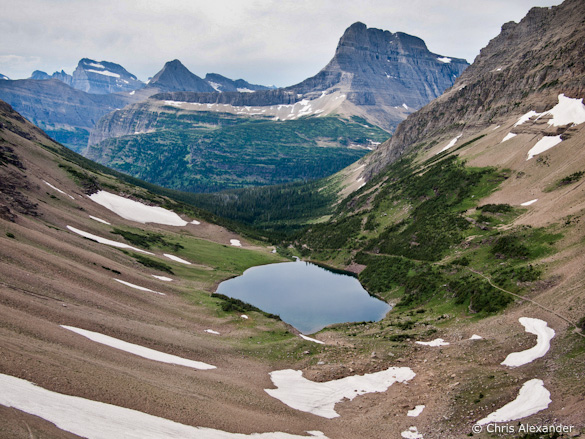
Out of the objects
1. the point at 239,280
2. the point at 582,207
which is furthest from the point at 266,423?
the point at 239,280

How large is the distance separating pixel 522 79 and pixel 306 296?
10871cm

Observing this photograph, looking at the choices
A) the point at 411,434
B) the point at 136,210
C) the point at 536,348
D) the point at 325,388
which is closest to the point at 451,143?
the point at 136,210

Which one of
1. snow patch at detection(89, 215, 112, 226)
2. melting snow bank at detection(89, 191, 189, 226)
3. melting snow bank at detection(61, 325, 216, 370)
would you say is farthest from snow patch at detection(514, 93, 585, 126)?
snow patch at detection(89, 215, 112, 226)

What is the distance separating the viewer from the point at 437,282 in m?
72.2

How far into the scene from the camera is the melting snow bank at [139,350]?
3281cm

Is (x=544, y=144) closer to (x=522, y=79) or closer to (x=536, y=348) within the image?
(x=522, y=79)

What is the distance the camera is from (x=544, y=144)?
94.5 m

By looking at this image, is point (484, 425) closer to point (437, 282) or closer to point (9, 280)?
point (9, 280)

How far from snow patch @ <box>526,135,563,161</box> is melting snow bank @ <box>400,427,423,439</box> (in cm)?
8704

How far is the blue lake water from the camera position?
77625 mm

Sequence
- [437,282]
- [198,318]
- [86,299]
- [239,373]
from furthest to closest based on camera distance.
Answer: [437,282], [198,318], [86,299], [239,373]

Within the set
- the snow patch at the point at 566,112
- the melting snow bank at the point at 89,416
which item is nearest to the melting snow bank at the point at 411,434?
the melting snow bank at the point at 89,416

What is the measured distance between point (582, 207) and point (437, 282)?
25.5 m

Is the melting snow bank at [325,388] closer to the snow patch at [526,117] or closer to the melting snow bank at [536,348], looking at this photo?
the melting snow bank at [536,348]
